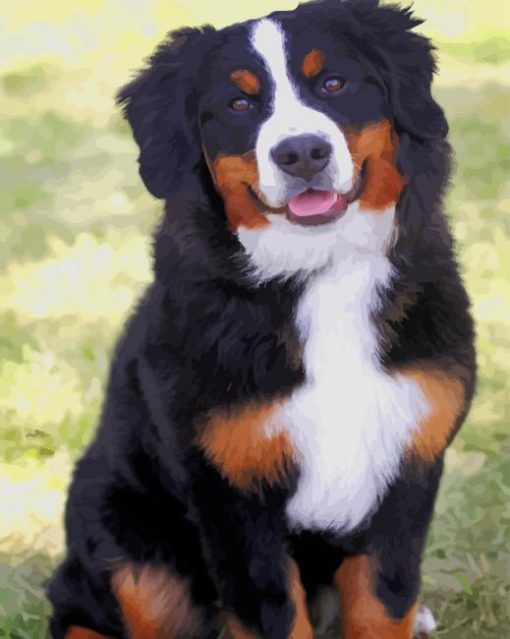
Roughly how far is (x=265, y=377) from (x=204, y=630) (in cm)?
82

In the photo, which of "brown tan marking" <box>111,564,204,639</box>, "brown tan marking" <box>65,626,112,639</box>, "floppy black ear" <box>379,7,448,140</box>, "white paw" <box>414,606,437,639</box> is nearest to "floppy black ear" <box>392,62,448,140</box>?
"floppy black ear" <box>379,7,448,140</box>

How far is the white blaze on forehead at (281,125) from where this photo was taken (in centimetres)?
244

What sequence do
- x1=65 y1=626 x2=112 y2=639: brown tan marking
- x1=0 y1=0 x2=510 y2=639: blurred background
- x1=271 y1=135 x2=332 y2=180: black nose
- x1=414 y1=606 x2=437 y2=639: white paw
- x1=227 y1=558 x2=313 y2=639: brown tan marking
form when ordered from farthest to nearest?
x1=0 y1=0 x2=510 y2=639: blurred background → x1=414 y1=606 x2=437 y2=639: white paw → x1=65 y1=626 x2=112 y2=639: brown tan marking → x1=227 y1=558 x2=313 y2=639: brown tan marking → x1=271 y1=135 x2=332 y2=180: black nose

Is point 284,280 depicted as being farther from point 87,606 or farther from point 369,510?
point 87,606

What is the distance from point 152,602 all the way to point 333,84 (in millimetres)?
1359

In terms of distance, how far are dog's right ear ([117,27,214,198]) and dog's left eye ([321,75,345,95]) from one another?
31 centimetres

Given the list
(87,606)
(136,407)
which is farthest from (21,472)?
(136,407)

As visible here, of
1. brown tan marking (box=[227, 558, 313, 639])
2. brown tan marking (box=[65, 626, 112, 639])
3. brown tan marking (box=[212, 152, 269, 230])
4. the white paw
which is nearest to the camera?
brown tan marking (box=[212, 152, 269, 230])

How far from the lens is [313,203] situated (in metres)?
2.57

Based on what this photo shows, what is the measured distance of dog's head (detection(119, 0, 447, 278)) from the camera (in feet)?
8.15

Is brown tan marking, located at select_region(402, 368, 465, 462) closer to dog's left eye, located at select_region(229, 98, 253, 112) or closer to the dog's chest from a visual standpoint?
the dog's chest

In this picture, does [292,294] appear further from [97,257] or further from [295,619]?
[97,257]

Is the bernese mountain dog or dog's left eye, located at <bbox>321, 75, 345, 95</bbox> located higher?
dog's left eye, located at <bbox>321, 75, 345, 95</bbox>

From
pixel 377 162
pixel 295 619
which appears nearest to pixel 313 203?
pixel 377 162
